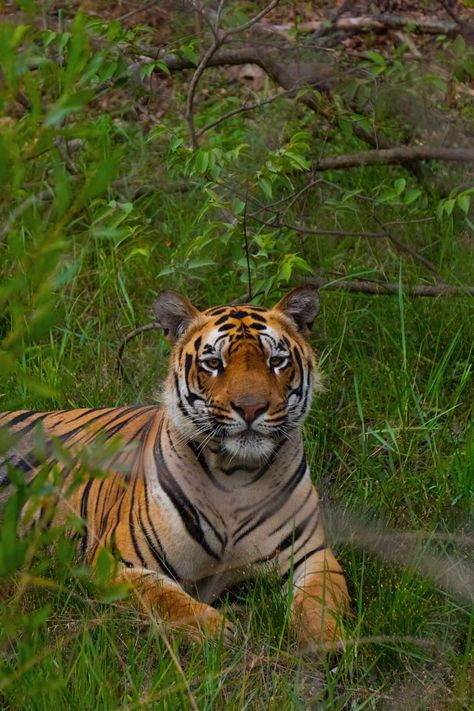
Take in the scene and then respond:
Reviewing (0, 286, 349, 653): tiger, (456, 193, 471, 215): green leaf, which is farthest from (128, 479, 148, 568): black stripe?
(456, 193, 471, 215): green leaf

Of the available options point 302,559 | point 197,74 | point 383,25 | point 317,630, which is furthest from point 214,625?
point 383,25

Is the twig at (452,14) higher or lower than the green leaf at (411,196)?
higher

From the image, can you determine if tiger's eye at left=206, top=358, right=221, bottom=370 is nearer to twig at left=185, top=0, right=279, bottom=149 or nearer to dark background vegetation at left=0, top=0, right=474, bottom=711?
dark background vegetation at left=0, top=0, right=474, bottom=711

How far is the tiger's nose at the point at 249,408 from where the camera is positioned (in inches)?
129

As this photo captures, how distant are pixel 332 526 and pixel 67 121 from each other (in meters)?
3.25

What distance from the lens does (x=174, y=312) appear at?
146 inches

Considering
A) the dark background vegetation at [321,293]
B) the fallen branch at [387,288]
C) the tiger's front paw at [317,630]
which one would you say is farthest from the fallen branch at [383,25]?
the tiger's front paw at [317,630]

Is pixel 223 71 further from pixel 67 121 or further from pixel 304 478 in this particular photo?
pixel 304 478

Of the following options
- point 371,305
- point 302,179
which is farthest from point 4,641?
point 302,179

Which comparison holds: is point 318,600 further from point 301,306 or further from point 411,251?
point 411,251

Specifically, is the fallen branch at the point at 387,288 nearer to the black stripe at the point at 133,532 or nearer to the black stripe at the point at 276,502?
the black stripe at the point at 276,502

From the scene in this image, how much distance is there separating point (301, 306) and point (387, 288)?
116cm

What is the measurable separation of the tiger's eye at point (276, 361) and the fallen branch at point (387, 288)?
1.22 meters

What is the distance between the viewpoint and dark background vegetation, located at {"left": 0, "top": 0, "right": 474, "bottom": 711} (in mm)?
2936
